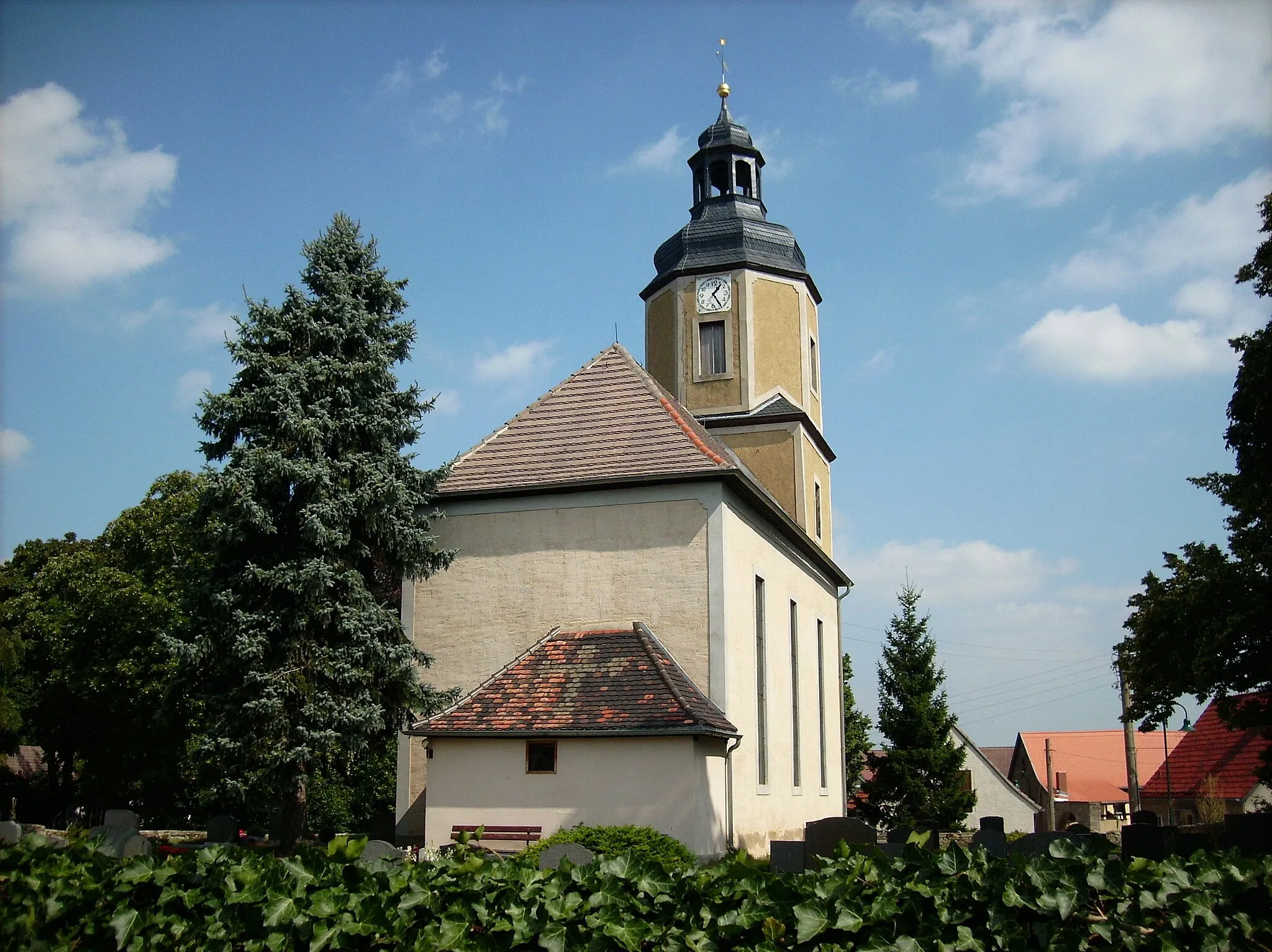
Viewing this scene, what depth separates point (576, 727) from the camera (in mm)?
16797

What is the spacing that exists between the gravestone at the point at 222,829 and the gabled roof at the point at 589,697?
3507mm

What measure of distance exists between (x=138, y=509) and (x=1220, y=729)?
1582 inches

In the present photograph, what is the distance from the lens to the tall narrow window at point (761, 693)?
67.3ft

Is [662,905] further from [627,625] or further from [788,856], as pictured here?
[627,625]

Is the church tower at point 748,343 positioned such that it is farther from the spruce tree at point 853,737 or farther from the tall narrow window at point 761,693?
the spruce tree at point 853,737

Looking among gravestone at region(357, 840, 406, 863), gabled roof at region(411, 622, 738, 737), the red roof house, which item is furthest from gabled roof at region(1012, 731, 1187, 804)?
gravestone at region(357, 840, 406, 863)

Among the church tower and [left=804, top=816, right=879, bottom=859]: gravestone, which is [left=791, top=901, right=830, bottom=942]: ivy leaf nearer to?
[left=804, top=816, right=879, bottom=859]: gravestone

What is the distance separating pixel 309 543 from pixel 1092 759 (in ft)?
220

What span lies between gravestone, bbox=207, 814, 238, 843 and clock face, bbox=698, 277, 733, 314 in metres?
16.2

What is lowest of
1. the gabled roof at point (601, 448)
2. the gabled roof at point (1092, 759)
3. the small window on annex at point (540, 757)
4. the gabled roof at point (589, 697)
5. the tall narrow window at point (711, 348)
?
the gabled roof at point (1092, 759)

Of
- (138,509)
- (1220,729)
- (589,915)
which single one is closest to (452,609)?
(589,915)

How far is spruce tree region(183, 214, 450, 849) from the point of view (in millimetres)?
16984

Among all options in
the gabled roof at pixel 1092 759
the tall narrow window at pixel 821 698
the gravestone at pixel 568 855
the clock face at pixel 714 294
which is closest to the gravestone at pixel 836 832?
the gravestone at pixel 568 855

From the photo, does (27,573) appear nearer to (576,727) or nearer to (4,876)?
(576,727)
